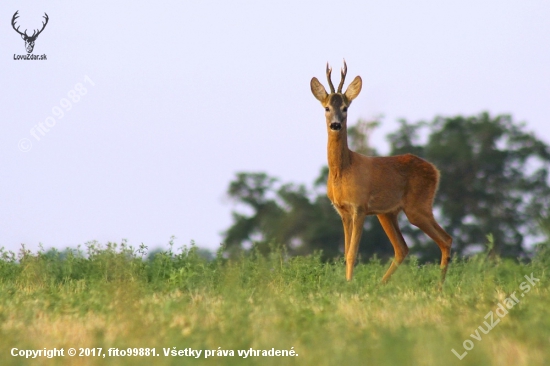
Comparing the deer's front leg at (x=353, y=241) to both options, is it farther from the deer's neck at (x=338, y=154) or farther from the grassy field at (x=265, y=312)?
the deer's neck at (x=338, y=154)

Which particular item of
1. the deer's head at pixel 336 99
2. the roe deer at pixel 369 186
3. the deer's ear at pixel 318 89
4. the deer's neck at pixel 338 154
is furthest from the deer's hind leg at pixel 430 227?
the deer's ear at pixel 318 89

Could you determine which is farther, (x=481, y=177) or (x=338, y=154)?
(x=481, y=177)

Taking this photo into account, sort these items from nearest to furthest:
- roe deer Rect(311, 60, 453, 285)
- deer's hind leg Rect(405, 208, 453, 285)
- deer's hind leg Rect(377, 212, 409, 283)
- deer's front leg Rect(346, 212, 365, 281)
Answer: deer's front leg Rect(346, 212, 365, 281) → roe deer Rect(311, 60, 453, 285) → deer's hind leg Rect(405, 208, 453, 285) → deer's hind leg Rect(377, 212, 409, 283)

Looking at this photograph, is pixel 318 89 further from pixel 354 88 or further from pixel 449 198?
pixel 449 198

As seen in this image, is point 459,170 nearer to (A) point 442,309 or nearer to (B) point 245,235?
(B) point 245,235

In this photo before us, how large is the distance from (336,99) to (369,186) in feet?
3.70

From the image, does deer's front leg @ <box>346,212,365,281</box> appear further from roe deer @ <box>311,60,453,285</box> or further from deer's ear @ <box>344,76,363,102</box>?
deer's ear @ <box>344,76,363,102</box>

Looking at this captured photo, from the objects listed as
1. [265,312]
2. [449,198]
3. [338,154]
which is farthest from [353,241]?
[449,198]

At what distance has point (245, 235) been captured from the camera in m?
41.4

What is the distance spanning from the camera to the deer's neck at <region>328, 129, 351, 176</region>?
11.5 metres

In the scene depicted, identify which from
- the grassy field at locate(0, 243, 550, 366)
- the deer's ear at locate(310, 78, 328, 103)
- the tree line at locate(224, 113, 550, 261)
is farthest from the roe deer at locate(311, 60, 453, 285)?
the tree line at locate(224, 113, 550, 261)

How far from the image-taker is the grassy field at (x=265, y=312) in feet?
17.7

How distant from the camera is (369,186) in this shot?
11.5 meters

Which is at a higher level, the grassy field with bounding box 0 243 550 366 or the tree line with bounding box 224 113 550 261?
the tree line with bounding box 224 113 550 261
